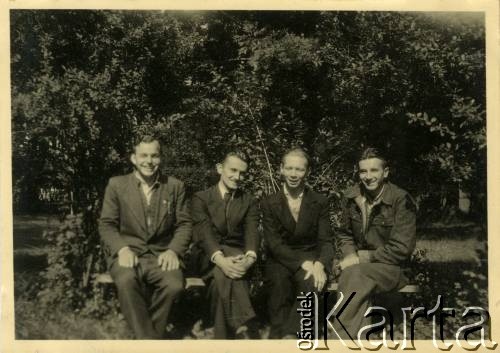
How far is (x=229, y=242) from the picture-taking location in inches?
153

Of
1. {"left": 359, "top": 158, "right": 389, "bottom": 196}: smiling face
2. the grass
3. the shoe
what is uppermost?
{"left": 359, "top": 158, "right": 389, "bottom": 196}: smiling face

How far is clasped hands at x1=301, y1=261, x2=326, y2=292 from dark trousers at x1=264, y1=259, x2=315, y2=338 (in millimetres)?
23

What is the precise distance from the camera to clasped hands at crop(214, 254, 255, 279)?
12.3ft

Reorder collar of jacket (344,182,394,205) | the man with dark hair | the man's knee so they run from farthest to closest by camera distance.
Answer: collar of jacket (344,182,394,205), the man with dark hair, the man's knee

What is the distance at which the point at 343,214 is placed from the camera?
4.04 metres

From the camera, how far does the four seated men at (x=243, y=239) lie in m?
3.76

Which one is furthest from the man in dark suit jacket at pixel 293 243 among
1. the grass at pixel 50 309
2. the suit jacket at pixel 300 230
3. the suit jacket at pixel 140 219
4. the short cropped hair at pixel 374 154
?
the suit jacket at pixel 140 219

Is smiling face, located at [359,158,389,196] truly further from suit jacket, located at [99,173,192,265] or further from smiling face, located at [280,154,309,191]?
suit jacket, located at [99,173,192,265]

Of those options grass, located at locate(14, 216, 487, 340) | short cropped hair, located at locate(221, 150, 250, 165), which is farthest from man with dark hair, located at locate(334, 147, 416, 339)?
short cropped hair, located at locate(221, 150, 250, 165)

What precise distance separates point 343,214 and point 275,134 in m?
0.71

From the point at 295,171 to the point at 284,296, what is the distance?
0.82 m

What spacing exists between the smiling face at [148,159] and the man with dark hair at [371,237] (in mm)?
1274

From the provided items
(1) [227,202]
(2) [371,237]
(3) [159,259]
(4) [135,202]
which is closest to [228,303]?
(3) [159,259]

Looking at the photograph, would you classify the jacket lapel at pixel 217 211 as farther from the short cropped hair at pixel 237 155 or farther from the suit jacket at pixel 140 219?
the short cropped hair at pixel 237 155
